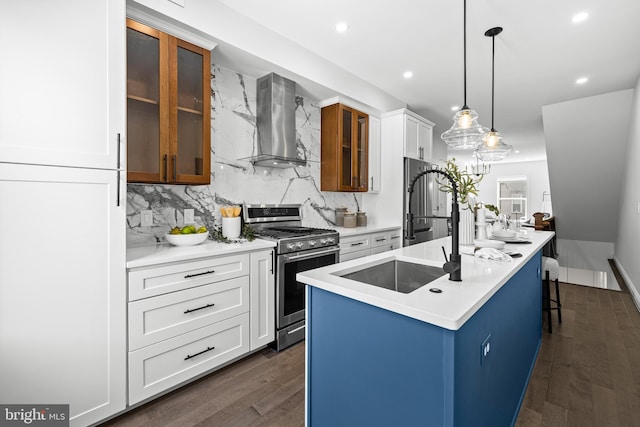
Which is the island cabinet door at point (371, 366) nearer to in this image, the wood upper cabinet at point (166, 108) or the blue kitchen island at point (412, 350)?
the blue kitchen island at point (412, 350)

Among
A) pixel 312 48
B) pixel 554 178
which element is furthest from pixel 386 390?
pixel 554 178

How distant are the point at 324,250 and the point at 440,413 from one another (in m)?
1.93

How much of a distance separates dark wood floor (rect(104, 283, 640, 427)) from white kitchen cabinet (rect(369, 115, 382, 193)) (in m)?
2.39

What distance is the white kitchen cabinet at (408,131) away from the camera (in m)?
3.95

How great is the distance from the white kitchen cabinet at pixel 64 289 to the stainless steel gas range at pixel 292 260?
3.67 ft

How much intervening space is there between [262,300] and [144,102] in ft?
5.47

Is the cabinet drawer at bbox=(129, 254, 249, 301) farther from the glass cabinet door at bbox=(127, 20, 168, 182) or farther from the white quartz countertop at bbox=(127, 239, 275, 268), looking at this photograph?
the glass cabinet door at bbox=(127, 20, 168, 182)

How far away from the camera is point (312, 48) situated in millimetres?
2992

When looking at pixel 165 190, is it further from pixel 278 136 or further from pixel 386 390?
pixel 386 390

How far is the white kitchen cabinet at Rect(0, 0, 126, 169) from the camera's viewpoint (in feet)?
4.54

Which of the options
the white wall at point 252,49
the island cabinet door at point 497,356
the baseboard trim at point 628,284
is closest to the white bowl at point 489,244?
the island cabinet door at point 497,356

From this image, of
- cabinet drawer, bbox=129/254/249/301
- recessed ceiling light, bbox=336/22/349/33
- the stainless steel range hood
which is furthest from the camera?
the stainless steel range hood

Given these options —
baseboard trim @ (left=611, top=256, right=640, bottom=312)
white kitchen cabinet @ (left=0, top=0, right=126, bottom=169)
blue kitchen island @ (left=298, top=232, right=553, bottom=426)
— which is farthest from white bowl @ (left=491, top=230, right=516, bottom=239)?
white kitchen cabinet @ (left=0, top=0, right=126, bottom=169)

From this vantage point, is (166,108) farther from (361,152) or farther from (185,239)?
(361,152)
